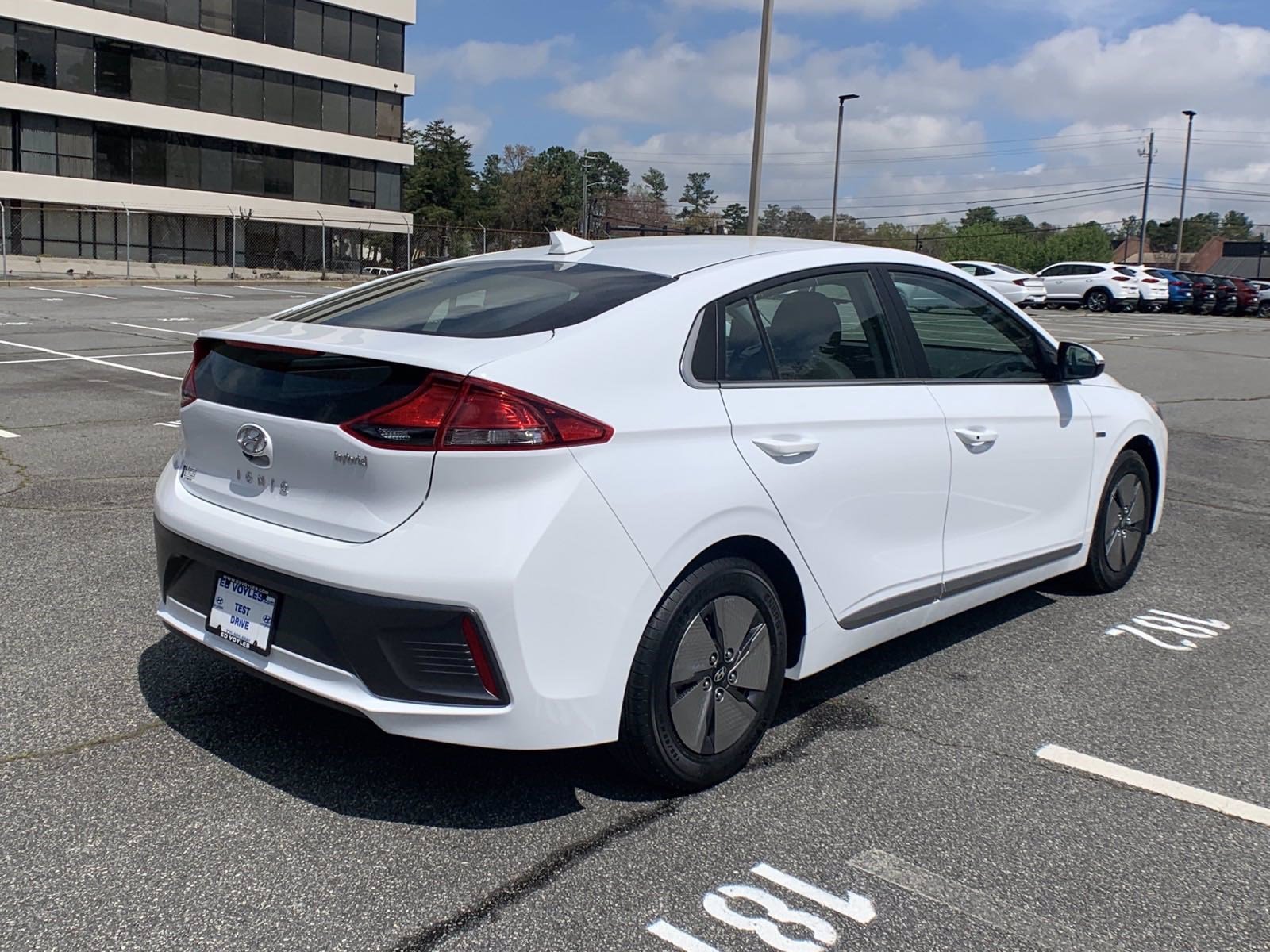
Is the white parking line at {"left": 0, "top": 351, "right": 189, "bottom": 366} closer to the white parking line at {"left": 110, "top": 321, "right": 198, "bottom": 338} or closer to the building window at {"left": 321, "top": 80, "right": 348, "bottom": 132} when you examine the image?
the white parking line at {"left": 110, "top": 321, "right": 198, "bottom": 338}

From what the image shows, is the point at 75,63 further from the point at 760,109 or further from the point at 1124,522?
the point at 1124,522

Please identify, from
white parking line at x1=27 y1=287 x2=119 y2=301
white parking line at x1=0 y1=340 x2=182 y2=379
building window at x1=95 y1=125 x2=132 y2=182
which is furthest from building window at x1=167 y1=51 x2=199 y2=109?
white parking line at x1=0 y1=340 x2=182 y2=379

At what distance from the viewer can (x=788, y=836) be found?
3.19 metres

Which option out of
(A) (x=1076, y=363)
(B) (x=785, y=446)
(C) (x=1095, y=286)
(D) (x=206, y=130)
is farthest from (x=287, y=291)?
(B) (x=785, y=446)

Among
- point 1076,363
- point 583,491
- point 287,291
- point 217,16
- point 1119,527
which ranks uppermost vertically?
point 217,16

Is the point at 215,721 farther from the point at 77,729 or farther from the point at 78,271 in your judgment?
the point at 78,271

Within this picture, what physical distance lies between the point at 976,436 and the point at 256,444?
254 centimetres

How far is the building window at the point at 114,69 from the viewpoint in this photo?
141 feet

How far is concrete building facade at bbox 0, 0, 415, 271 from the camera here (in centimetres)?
4169

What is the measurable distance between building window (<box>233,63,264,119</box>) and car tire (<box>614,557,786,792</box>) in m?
47.6

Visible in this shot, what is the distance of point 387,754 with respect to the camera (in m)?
3.63

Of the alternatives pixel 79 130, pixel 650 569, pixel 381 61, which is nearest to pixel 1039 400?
pixel 650 569

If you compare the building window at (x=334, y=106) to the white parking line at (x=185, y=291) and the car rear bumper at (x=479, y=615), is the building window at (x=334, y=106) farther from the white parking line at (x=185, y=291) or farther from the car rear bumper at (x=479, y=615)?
the car rear bumper at (x=479, y=615)

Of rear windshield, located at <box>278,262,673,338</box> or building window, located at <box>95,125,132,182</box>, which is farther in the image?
building window, located at <box>95,125,132,182</box>
